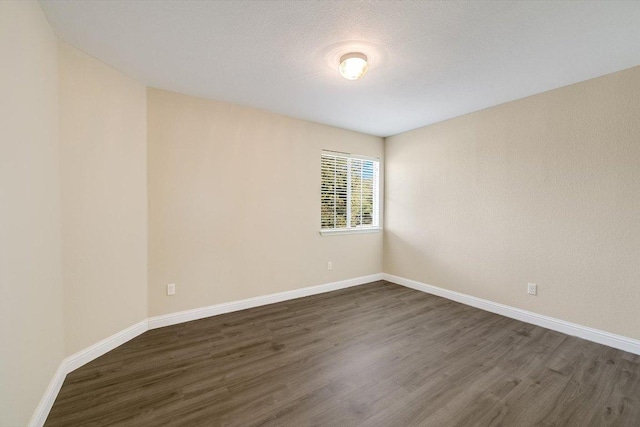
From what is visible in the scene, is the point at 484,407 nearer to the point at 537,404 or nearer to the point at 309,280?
the point at 537,404

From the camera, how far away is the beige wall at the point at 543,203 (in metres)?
2.41

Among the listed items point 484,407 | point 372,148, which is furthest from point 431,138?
point 484,407

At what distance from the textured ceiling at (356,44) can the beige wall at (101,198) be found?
25 cm

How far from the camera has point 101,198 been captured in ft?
7.50

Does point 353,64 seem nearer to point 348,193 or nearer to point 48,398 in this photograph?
point 348,193

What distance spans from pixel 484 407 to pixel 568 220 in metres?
2.20

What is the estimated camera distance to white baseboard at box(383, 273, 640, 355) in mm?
2396

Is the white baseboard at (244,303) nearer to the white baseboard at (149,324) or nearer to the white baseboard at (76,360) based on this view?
the white baseboard at (149,324)

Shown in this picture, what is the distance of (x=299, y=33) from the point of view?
6.19ft

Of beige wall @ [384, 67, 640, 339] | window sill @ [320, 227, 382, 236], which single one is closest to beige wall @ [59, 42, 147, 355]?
window sill @ [320, 227, 382, 236]

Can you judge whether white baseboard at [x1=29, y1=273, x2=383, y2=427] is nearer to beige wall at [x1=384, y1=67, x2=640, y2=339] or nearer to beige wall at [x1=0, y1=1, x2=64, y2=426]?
beige wall at [x1=0, y1=1, x2=64, y2=426]

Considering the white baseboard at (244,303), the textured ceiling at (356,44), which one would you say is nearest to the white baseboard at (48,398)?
the white baseboard at (244,303)

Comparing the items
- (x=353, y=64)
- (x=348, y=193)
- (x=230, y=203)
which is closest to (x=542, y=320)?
(x=348, y=193)

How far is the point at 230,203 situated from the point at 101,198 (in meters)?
1.24
